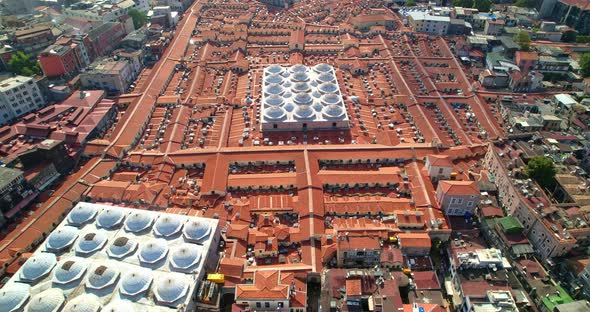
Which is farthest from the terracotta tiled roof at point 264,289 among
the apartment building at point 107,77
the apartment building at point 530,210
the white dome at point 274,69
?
the apartment building at point 107,77

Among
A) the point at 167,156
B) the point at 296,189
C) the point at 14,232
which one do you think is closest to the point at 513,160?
the point at 296,189

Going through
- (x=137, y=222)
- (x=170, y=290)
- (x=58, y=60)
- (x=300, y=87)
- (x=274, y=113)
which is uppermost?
(x=58, y=60)

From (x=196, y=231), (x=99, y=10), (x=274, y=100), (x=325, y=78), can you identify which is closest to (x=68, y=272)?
(x=196, y=231)

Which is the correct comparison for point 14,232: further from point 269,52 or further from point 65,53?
point 269,52

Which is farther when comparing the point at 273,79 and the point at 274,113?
the point at 273,79

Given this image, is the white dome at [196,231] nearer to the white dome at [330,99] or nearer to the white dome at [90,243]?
the white dome at [90,243]

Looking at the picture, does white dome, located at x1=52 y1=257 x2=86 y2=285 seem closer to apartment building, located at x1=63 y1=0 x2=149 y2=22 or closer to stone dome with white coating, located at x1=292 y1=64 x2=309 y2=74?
stone dome with white coating, located at x1=292 y1=64 x2=309 y2=74

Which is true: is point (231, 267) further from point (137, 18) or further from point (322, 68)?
point (137, 18)
